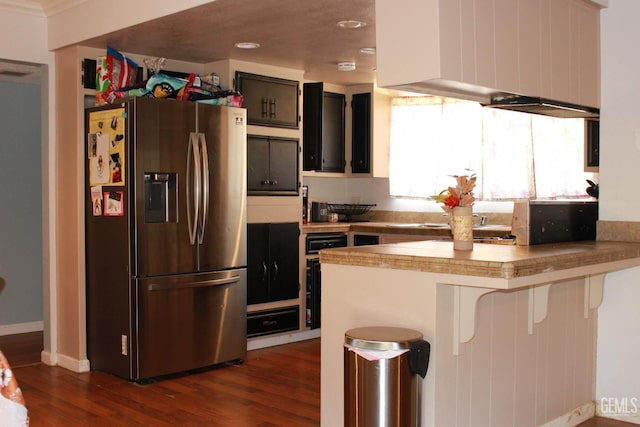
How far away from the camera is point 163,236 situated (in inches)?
186

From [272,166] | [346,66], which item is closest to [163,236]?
[272,166]

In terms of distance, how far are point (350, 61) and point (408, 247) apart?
8.11 ft

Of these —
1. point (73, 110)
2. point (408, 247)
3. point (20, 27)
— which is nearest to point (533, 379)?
point (408, 247)

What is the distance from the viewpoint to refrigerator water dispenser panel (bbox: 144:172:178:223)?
4.66 metres

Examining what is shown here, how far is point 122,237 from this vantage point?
185 inches

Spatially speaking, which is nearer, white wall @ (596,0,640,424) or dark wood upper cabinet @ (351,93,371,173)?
white wall @ (596,0,640,424)

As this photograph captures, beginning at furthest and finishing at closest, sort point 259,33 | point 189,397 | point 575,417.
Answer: point 259,33 < point 189,397 < point 575,417

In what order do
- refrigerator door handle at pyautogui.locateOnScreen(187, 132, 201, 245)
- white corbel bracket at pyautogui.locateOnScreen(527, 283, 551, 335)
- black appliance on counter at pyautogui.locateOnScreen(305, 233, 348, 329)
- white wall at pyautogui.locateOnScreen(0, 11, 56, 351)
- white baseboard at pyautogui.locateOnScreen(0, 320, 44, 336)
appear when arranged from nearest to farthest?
white corbel bracket at pyautogui.locateOnScreen(527, 283, 551, 335)
refrigerator door handle at pyautogui.locateOnScreen(187, 132, 201, 245)
white wall at pyautogui.locateOnScreen(0, 11, 56, 351)
black appliance on counter at pyautogui.locateOnScreen(305, 233, 348, 329)
white baseboard at pyautogui.locateOnScreen(0, 320, 44, 336)

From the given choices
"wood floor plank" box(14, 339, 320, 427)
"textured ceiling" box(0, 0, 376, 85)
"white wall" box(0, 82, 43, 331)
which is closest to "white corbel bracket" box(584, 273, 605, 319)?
"wood floor plank" box(14, 339, 320, 427)

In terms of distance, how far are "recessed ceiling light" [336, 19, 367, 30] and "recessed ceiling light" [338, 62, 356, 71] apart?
1122 millimetres

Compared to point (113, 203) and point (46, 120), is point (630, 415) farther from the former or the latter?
point (46, 120)

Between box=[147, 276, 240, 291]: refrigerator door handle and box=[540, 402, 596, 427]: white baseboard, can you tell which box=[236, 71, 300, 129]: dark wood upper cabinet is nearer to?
box=[147, 276, 240, 291]: refrigerator door handle

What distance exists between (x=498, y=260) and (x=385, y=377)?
628 mm

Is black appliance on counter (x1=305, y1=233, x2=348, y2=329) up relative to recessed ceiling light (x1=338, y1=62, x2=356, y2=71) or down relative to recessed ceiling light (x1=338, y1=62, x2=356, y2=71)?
down
